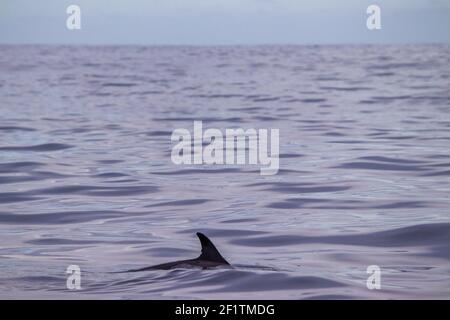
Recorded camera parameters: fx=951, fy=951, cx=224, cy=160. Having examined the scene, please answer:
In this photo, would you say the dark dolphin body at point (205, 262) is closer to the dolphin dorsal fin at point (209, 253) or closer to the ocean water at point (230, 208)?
the dolphin dorsal fin at point (209, 253)

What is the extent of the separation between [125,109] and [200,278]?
22878 mm

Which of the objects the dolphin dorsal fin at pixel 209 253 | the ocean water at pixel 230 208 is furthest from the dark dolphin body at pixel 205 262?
the ocean water at pixel 230 208

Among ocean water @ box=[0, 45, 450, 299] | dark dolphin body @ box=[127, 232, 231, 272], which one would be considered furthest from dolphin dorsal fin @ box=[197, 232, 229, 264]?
ocean water @ box=[0, 45, 450, 299]

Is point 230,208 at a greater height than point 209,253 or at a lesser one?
greater

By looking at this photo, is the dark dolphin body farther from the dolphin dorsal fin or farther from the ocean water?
the ocean water

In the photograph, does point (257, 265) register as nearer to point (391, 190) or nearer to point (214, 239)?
point (214, 239)

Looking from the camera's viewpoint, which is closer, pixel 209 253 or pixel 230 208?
pixel 209 253

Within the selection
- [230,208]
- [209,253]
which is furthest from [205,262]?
[230,208]

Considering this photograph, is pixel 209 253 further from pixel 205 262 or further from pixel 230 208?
pixel 230 208

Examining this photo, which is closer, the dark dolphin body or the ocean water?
the ocean water
